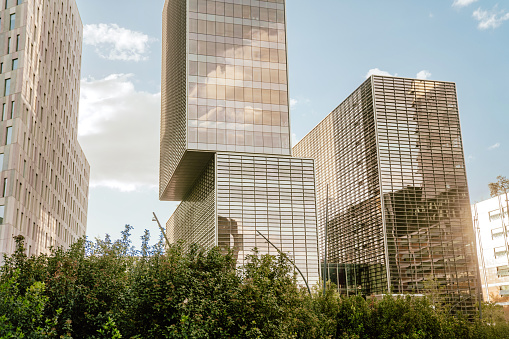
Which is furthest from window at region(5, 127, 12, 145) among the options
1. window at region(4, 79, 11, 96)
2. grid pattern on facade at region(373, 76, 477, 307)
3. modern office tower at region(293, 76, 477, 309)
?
grid pattern on facade at region(373, 76, 477, 307)

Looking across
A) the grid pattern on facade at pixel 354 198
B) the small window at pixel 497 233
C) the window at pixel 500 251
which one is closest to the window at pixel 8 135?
the grid pattern on facade at pixel 354 198

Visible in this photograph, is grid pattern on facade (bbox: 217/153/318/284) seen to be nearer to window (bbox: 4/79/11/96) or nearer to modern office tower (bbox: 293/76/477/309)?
modern office tower (bbox: 293/76/477/309)

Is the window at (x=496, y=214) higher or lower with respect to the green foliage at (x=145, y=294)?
higher

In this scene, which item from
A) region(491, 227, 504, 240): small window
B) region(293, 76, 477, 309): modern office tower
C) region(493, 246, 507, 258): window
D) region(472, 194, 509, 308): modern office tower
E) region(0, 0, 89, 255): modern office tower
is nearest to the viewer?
region(0, 0, 89, 255): modern office tower

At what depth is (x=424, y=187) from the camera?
72312 millimetres

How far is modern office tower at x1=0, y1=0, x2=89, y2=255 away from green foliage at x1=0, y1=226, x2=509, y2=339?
40295mm

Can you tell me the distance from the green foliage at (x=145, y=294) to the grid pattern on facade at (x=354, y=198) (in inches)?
1984

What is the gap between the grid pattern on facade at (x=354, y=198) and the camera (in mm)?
71125

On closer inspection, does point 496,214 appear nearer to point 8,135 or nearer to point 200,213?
point 200,213

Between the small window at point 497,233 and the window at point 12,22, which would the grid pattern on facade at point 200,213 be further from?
the small window at point 497,233

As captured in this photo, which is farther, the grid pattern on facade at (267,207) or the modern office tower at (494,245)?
the modern office tower at (494,245)

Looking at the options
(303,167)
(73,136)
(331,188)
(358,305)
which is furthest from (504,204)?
(358,305)

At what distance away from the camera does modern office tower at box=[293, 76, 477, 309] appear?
2717 inches

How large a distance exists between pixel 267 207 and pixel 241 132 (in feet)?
29.6
